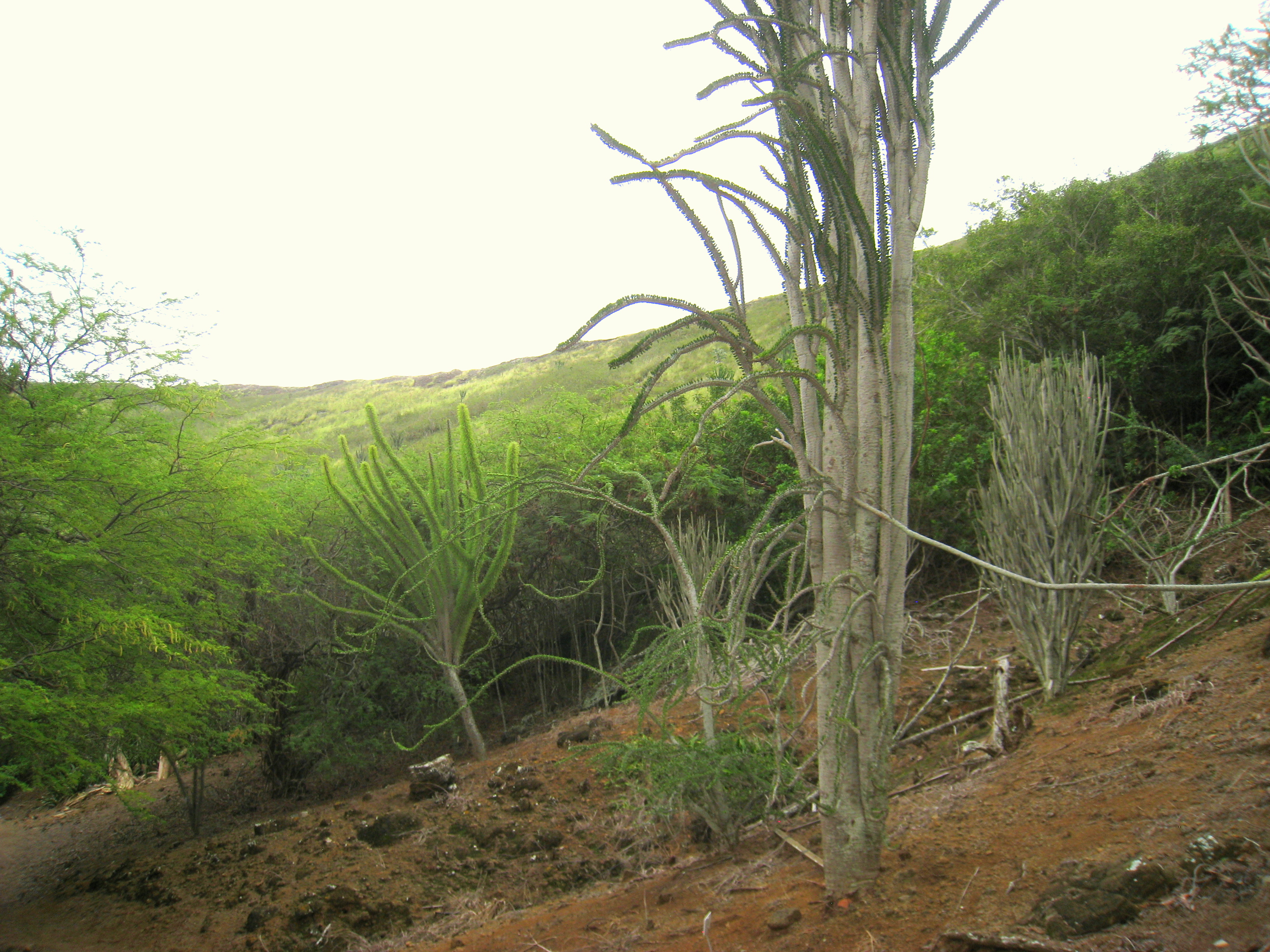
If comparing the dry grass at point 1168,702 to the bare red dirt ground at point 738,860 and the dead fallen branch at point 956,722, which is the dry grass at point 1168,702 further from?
the dead fallen branch at point 956,722

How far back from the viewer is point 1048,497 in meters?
4.90

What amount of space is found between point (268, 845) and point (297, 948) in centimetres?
243

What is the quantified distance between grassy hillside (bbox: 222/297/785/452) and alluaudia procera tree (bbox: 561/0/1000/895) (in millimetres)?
13108

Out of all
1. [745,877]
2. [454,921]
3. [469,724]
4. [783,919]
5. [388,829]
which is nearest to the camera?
[783,919]

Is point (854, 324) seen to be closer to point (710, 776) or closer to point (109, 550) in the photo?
point (710, 776)

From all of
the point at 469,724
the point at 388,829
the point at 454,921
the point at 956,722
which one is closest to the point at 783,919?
the point at 956,722

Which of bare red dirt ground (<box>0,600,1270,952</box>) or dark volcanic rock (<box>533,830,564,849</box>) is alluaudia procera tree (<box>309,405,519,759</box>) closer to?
bare red dirt ground (<box>0,600,1270,952</box>)

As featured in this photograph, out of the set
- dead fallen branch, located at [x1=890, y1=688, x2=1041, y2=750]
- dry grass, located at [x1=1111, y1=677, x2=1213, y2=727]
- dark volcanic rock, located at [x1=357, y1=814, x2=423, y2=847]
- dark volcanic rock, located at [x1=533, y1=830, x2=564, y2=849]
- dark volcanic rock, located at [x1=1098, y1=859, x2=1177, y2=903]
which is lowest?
dark volcanic rock, located at [x1=533, y1=830, x2=564, y2=849]

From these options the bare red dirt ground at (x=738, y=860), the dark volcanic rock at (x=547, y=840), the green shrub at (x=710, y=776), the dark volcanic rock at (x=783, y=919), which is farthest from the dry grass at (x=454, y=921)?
the dark volcanic rock at (x=783, y=919)

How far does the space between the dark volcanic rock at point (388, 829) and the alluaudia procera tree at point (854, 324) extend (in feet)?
17.7

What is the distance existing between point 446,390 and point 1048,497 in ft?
159

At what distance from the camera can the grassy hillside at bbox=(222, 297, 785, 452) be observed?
30484mm

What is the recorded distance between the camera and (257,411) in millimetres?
50062

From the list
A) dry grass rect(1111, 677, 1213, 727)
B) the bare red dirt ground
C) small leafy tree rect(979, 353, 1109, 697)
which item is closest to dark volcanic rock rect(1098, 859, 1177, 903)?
the bare red dirt ground
